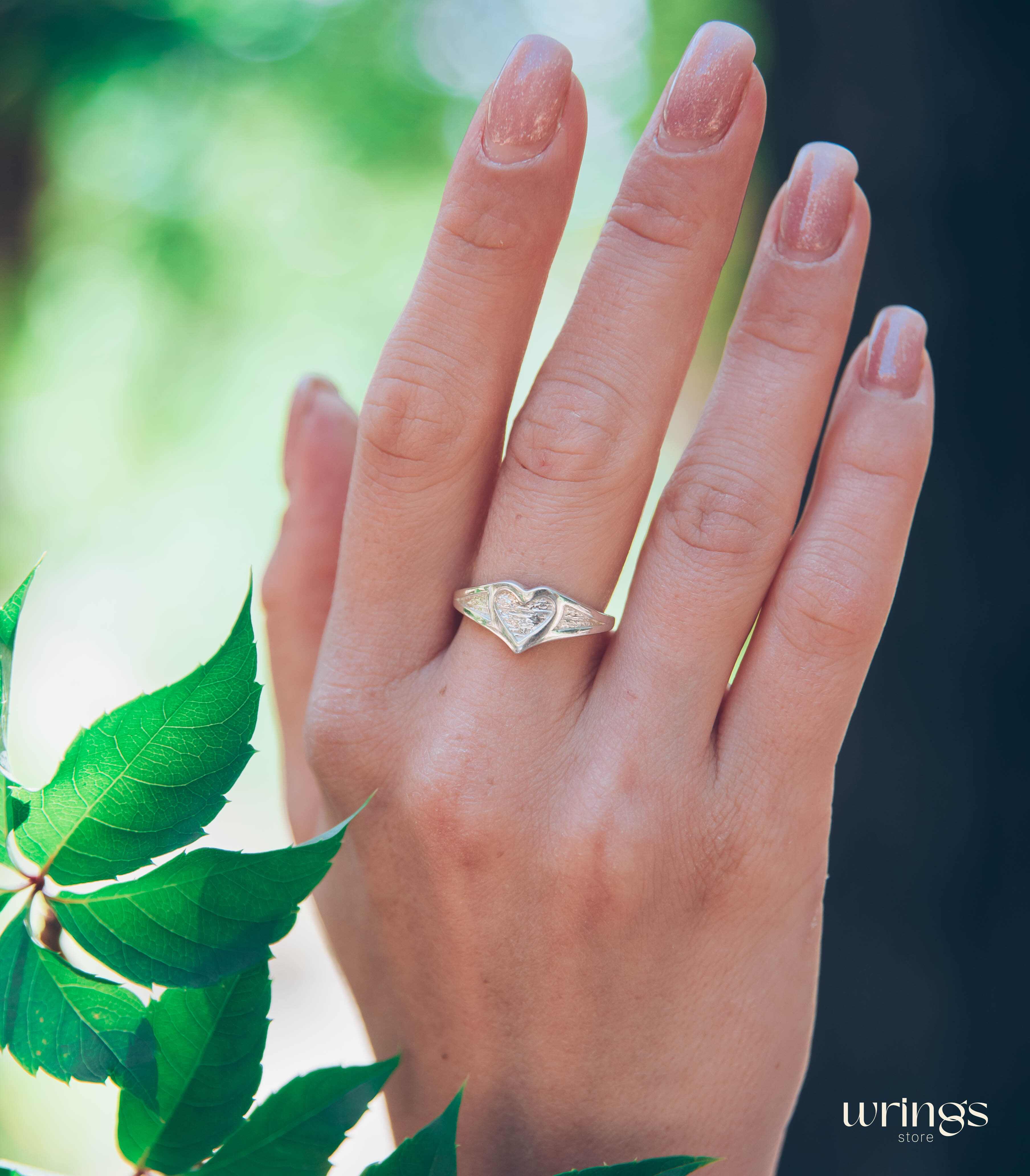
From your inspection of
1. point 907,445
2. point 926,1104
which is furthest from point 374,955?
point 926,1104

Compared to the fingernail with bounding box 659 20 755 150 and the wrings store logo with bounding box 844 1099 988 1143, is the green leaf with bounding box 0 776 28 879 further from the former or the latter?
the wrings store logo with bounding box 844 1099 988 1143

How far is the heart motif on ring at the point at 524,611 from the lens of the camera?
71 cm

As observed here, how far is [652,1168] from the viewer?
480mm

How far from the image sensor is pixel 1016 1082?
59.2 inches

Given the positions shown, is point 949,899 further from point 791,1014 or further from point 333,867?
point 333,867

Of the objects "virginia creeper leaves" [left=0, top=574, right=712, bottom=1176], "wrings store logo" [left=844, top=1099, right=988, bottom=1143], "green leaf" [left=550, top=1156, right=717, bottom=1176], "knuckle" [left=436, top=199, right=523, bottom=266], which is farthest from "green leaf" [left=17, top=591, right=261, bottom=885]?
"wrings store logo" [left=844, top=1099, right=988, bottom=1143]

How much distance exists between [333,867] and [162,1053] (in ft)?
1.26

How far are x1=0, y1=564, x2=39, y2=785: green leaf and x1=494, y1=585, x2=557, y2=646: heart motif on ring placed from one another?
14.3 inches

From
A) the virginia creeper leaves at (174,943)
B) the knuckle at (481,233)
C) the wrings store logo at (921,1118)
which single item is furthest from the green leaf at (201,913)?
the wrings store logo at (921,1118)

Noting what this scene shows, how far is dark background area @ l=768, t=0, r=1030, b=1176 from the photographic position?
149 cm

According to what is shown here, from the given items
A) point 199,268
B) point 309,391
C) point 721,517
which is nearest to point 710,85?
point 721,517

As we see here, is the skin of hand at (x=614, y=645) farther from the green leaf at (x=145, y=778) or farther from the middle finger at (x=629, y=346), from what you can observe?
the green leaf at (x=145, y=778)

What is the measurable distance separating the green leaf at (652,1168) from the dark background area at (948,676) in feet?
3.89

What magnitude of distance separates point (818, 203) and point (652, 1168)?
76 cm
